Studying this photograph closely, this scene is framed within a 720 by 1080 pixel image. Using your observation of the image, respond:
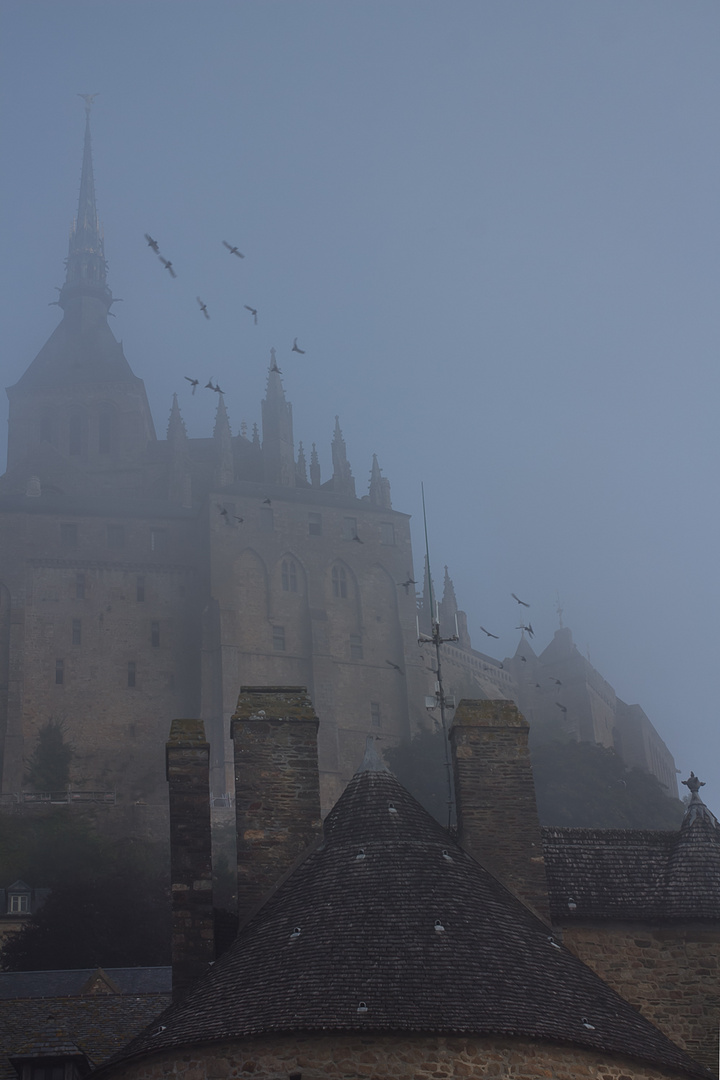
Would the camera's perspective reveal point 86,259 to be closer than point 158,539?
No

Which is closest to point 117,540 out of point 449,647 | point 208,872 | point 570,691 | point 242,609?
point 242,609

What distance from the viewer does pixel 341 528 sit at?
320ft

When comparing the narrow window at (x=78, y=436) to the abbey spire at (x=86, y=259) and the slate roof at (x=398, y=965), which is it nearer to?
the abbey spire at (x=86, y=259)

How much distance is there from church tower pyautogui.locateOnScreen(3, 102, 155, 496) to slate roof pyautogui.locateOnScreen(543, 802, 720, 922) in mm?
85954

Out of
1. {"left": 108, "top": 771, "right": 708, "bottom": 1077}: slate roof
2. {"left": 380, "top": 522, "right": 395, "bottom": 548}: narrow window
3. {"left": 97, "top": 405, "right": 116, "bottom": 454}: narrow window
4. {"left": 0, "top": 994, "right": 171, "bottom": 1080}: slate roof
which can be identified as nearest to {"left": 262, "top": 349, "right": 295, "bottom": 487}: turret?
{"left": 380, "top": 522, "right": 395, "bottom": 548}: narrow window

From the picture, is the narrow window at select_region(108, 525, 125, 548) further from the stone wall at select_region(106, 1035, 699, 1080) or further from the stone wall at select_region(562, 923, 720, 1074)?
the stone wall at select_region(106, 1035, 699, 1080)

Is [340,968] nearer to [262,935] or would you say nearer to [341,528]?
[262,935]

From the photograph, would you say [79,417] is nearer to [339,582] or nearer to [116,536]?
[116,536]

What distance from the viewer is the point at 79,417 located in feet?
360

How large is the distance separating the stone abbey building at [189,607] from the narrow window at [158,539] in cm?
11

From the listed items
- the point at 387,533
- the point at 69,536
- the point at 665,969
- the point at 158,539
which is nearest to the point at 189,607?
the point at 158,539

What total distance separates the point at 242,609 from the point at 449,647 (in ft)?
59.0

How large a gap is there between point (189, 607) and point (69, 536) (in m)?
8.68

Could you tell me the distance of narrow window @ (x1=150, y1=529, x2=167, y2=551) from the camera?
9380cm
